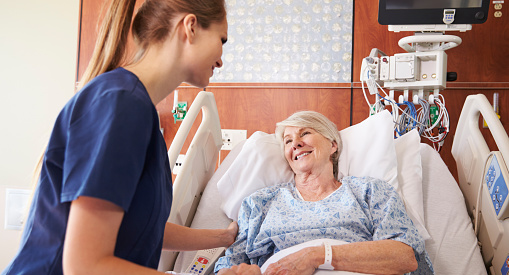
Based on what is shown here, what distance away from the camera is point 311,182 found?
2023mm

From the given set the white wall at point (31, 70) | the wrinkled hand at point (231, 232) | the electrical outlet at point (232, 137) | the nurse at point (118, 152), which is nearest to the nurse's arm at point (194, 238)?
the wrinkled hand at point (231, 232)

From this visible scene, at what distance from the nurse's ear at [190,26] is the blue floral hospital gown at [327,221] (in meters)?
0.99

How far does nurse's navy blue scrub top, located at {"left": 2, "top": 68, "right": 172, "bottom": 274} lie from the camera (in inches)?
30.0

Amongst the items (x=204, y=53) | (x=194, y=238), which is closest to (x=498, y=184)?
(x=194, y=238)

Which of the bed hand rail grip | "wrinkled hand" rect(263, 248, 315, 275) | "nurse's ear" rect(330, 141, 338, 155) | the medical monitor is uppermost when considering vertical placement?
the medical monitor

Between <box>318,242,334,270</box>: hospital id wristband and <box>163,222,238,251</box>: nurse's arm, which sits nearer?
<box>163,222,238,251</box>: nurse's arm

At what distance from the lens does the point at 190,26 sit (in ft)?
3.21

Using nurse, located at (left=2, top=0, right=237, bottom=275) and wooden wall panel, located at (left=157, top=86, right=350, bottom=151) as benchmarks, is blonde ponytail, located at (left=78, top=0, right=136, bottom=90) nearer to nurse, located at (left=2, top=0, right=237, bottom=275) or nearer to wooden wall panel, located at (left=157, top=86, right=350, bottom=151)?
nurse, located at (left=2, top=0, right=237, bottom=275)

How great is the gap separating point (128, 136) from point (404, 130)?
7.17ft

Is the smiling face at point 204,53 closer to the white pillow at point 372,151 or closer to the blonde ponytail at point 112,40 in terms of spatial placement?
the blonde ponytail at point 112,40

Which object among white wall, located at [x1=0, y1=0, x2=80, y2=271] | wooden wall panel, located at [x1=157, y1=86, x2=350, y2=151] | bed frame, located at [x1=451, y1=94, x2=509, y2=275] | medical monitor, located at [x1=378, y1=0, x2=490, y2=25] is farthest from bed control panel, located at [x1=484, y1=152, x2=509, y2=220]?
white wall, located at [x1=0, y1=0, x2=80, y2=271]

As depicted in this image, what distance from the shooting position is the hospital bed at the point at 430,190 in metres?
1.84

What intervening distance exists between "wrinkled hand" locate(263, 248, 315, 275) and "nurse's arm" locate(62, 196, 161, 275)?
836 millimetres

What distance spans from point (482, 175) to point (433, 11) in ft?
3.36
